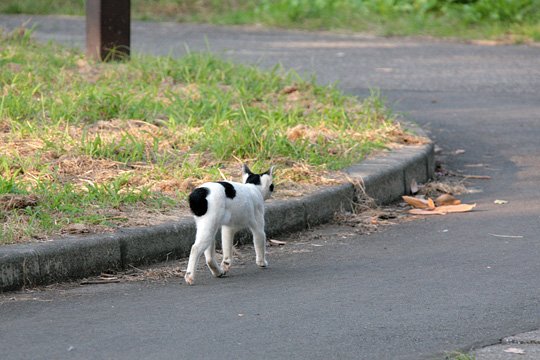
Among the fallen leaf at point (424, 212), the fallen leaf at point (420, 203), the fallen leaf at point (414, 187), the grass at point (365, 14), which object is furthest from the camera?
the grass at point (365, 14)

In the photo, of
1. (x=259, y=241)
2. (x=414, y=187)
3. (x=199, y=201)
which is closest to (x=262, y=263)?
(x=259, y=241)

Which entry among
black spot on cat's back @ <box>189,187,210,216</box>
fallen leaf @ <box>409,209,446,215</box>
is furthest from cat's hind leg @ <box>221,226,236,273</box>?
fallen leaf @ <box>409,209,446,215</box>

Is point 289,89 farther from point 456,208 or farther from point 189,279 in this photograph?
point 189,279

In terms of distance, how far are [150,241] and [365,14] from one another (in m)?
11.7

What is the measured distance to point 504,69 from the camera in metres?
12.2

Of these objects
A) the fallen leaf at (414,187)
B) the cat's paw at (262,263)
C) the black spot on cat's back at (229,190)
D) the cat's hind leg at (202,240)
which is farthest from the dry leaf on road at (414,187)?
the cat's hind leg at (202,240)

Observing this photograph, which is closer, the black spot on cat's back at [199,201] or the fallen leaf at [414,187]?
the black spot on cat's back at [199,201]

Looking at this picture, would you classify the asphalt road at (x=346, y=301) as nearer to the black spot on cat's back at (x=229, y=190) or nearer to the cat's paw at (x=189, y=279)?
the cat's paw at (x=189, y=279)

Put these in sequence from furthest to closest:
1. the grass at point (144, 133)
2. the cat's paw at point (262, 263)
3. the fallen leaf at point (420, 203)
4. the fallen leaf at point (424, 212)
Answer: the fallen leaf at point (420, 203) → the fallen leaf at point (424, 212) → the grass at point (144, 133) → the cat's paw at point (262, 263)

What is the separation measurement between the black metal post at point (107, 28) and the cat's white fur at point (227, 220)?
15.2 ft

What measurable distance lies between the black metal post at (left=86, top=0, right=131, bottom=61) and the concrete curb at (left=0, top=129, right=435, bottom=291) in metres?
3.65

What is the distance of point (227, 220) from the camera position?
4.99m

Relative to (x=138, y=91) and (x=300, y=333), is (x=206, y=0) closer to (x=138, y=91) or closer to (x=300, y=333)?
(x=138, y=91)

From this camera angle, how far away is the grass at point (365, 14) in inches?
605
